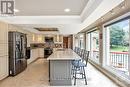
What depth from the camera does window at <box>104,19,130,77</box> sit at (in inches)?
236

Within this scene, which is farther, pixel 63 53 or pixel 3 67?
pixel 63 53

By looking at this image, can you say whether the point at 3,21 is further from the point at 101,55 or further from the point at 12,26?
the point at 101,55

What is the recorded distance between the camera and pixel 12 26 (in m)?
7.09

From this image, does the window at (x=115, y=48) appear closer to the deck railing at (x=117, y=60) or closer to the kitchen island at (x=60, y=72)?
the deck railing at (x=117, y=60)

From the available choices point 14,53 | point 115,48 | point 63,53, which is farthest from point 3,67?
point 115,48

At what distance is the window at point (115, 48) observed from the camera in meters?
6.00

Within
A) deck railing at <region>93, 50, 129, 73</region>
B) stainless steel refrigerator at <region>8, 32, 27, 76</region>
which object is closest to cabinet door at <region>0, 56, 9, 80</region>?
stainless steel refrigerator at <region>8, 32, 27, 76</region>

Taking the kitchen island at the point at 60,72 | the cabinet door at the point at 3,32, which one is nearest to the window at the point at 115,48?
the kitchen island at the point at 60,72

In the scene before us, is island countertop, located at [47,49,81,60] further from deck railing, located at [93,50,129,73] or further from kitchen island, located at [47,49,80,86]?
deck railing, located at [93,50,129,73]

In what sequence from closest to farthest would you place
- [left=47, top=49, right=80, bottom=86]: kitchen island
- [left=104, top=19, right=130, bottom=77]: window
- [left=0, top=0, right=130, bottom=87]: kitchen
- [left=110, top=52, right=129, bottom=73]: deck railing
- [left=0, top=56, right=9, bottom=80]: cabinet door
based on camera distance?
[left=0, top=0, right=130, bottom=87]: kitchen
[left=47, top=49, right=80, bottom=86]: kitchen island
[left=0, top=56, right=9, bottom=80]: cabinet door
[left=104, top=19, right=130, bottom=77]: window
[left=110, top=52, right=129, bottom=73]: deck railing

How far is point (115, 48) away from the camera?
679 centimetres

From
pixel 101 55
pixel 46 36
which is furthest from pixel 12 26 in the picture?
pixel 46 36

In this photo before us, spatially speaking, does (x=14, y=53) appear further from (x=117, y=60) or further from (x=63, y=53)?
(x=117, y=60)

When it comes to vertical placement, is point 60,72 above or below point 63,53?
below
